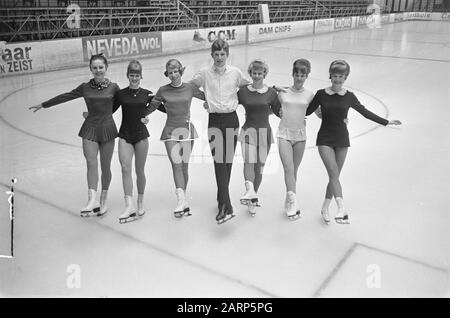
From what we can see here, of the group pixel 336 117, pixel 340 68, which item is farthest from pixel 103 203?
pixel 340 68

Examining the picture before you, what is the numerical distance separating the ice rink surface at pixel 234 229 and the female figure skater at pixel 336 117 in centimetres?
48

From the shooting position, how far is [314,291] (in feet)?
9.11

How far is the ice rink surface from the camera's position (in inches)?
112

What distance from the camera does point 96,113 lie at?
353 cm

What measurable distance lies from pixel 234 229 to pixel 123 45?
11170 millimetres

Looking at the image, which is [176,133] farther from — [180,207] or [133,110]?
[180,207]

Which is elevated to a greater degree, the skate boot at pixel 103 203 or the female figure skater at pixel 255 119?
the female figure skater at pixel 255 119

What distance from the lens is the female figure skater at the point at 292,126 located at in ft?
11.6

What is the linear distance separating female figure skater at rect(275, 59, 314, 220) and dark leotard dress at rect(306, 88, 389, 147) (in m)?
0.10

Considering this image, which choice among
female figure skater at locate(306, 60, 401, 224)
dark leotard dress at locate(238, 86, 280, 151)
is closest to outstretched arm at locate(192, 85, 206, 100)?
A: dark leotard dress at locate(238, 86, 280, 151)

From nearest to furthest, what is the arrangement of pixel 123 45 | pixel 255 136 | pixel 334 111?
pixel 334 111 → pixel 255 136 → pixel 123 45

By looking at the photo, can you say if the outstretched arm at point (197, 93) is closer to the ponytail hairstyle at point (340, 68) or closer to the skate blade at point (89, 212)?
the ponytail hairstyle at point (340, 68)

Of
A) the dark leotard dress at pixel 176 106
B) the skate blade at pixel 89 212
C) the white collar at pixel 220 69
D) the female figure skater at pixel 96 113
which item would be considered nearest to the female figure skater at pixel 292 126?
the white collar at pixel 220 69

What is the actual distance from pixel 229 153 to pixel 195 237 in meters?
0.76
